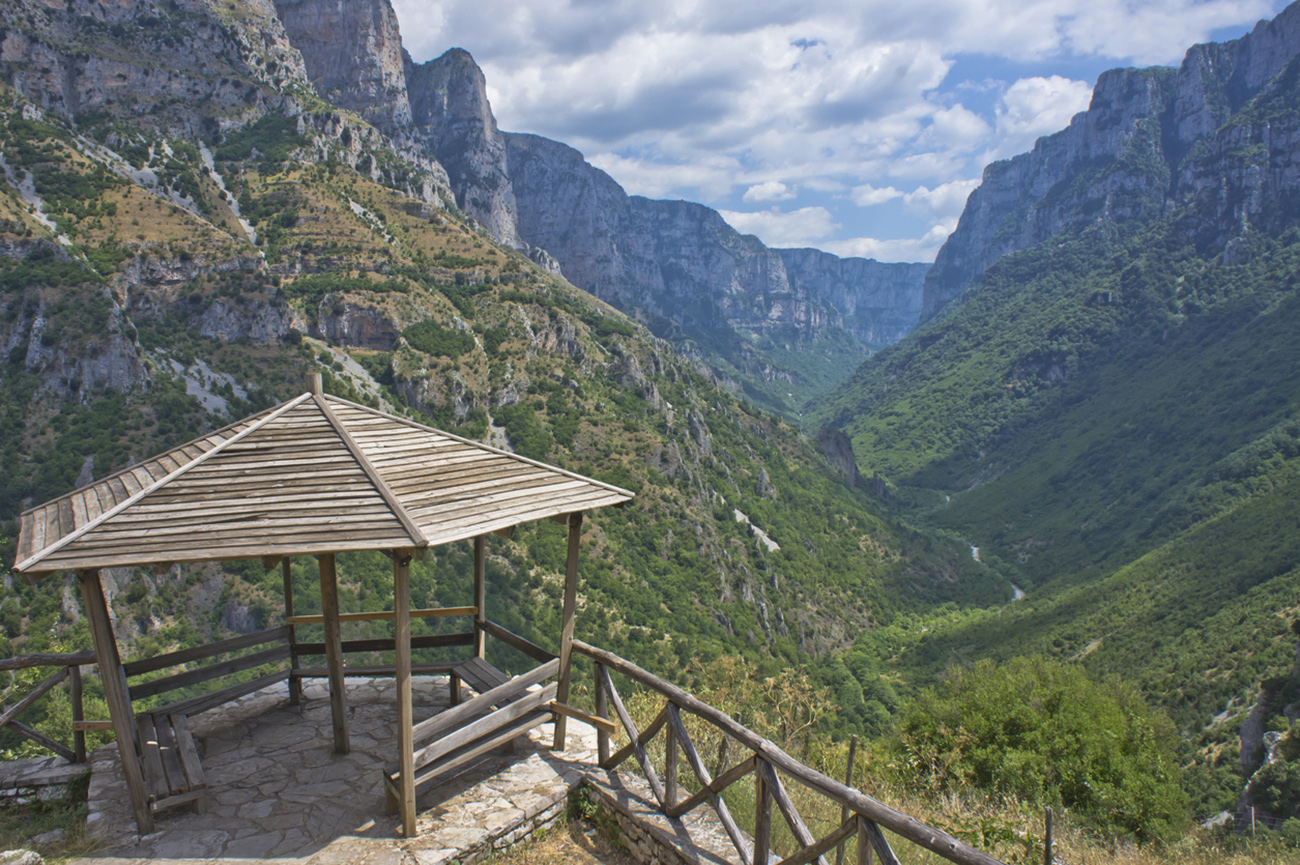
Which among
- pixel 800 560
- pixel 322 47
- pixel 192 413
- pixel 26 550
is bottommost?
pixel 800 560

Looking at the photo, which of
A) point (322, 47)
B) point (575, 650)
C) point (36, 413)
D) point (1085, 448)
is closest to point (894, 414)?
point (1085, 448)

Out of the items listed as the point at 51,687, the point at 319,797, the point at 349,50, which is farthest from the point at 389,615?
the point at 349,50

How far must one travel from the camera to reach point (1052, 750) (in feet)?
45.1

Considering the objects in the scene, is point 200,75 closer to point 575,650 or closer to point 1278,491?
point 575,650

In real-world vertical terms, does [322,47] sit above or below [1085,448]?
above

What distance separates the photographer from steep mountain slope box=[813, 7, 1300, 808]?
46719 mm

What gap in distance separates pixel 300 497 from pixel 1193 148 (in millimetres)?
196695

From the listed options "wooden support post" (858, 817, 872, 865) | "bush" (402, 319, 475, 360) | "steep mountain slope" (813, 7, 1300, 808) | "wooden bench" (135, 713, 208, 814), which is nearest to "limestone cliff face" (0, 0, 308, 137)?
"bush" (402, 319, 475, 360)

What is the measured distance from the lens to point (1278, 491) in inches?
2259

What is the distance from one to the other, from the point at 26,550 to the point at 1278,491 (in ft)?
256

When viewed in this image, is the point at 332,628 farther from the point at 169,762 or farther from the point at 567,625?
the point at 567,625

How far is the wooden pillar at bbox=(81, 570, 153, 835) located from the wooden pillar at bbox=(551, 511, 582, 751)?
3491 millimetres

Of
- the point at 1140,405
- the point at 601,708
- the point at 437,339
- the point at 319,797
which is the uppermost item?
the point at 437,339

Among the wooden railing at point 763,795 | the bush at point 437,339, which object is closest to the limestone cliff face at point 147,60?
the bush at point 437,339
